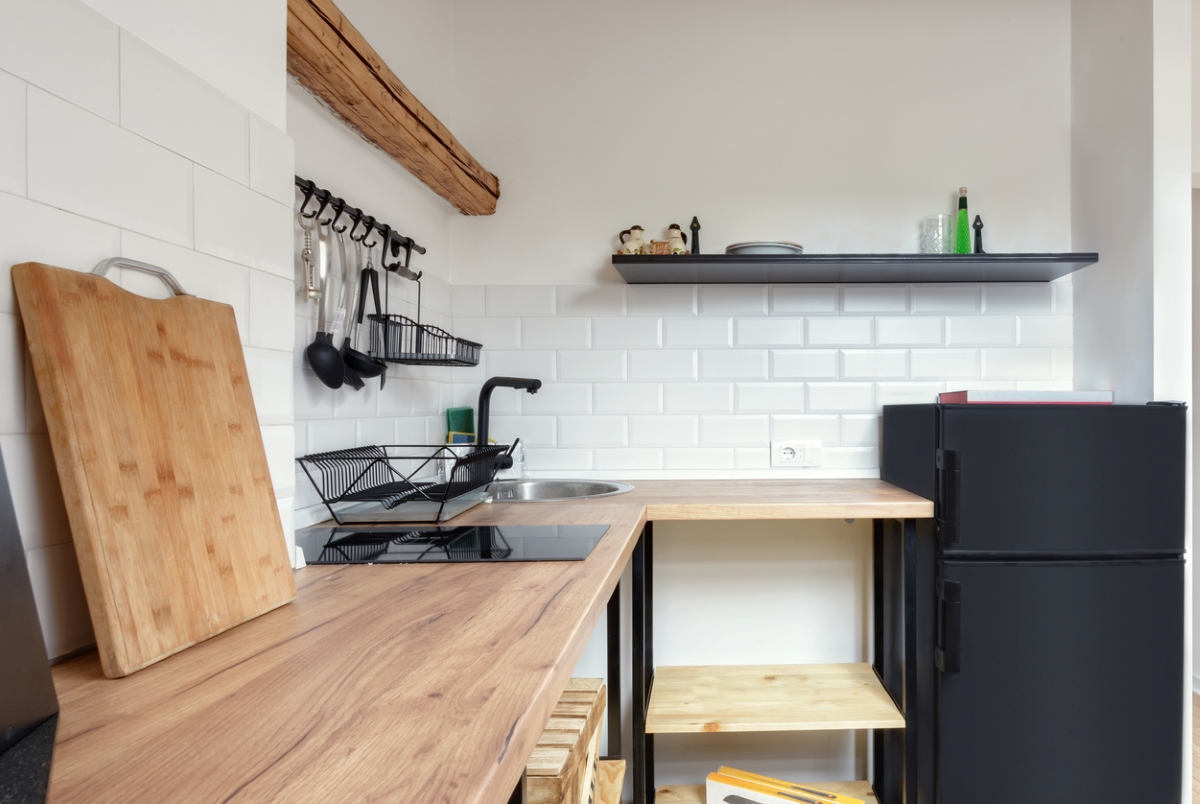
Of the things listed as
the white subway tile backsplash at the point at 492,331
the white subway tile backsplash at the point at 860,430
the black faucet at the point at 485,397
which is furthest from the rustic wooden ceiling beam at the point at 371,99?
the white subway tile backsplash at the point at 860,430

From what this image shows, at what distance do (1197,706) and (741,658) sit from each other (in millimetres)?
1810

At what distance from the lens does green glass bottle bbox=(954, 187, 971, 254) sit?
2312 millimetres

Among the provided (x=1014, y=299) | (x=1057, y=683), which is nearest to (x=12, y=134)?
(x=1057, y=683)

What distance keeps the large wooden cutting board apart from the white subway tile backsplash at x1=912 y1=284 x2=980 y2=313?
2193mm

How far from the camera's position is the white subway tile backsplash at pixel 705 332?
8.18ft

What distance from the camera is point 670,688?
85.0 inches

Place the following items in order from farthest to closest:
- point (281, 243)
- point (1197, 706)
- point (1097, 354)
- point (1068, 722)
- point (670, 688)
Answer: point (1197, 706) → point (1097, 354) → point (670, 688) → point (1068, 722) → point (281, 243)

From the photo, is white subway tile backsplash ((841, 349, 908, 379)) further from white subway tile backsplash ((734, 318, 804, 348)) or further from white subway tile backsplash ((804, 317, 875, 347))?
white subway tile backsplash ((734, 318, 804, 348))

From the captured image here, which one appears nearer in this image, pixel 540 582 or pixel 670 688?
pixel 540 582

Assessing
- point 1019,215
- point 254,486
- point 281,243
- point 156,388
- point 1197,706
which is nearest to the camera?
point 156,388

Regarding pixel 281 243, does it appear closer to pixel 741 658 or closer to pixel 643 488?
pixel 643 488

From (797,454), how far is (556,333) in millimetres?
914

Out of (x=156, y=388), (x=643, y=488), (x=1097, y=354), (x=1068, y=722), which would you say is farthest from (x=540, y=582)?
(x=1097, y=354)

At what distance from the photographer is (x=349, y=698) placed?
23.7 inches
